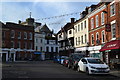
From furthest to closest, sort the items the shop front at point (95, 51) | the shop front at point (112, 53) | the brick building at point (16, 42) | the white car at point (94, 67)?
the brick building at point (16, 42)
the shop front at point (95, 51)
the shop front at point (112, 53)
the white car at point (94, 67)

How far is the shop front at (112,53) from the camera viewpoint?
2291 centimetres

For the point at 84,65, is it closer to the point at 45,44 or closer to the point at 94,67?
the point at 94,67

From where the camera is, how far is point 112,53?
26750 mm

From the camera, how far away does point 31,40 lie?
60844 millimetres

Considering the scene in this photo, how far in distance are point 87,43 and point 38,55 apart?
3131 cm

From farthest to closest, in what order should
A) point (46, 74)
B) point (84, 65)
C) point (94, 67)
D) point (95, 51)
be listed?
point (95, 51)
point (84, 65)
point (46, 74)
point (94, 67)

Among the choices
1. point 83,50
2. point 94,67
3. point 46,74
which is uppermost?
point 83,50

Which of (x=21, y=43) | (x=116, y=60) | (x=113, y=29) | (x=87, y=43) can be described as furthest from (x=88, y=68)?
(x=21, y=43)

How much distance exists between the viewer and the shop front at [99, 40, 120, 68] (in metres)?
22.9

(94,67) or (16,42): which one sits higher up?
(16,42)

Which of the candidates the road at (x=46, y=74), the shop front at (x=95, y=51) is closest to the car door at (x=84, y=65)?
the road at (x=46, y=74)

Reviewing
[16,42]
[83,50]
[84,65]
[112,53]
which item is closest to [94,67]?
[84,65]

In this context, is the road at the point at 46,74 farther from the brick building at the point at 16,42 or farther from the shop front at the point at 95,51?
the brick building at the point at 16,42

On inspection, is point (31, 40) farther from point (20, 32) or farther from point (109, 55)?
point (109, 55)
